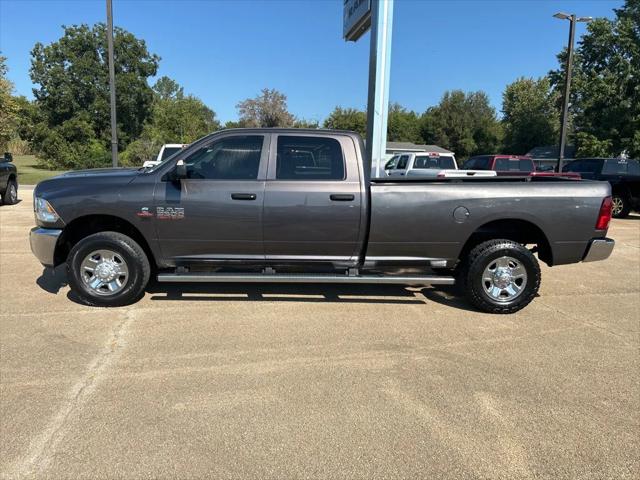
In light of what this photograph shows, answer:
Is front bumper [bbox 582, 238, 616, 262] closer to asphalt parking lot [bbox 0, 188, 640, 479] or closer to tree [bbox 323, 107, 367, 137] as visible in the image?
asphalt parking lot [bbox 0, 188, 640, 479]

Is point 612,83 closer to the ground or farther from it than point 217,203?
farther from it

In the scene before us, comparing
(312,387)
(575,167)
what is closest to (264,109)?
(575,167)

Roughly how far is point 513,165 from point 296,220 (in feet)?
52.6

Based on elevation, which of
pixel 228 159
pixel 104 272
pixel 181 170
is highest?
pixel 228 159

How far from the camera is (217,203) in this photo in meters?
5.18

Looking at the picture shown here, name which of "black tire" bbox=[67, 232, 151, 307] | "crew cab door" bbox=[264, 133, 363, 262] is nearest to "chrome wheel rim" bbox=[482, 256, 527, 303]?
"crew cab door" bbox=[264, 133, 363, 262]

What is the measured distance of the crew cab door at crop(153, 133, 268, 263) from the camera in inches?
204

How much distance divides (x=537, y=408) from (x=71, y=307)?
4.61 m

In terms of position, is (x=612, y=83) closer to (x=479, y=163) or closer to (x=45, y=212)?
(x=479, y=163)

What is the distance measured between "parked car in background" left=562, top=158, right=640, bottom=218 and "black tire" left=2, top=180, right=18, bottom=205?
55.4ft

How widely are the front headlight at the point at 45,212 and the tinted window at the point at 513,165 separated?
1612cm

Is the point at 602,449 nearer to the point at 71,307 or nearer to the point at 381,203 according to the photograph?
the point at 381,203

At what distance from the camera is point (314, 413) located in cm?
333

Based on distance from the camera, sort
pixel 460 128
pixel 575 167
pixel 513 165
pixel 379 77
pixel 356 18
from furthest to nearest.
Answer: pixel 460 128 → pixel 513 165 → pixel 575 167 → pixel 356 18 → pixel 379 77
